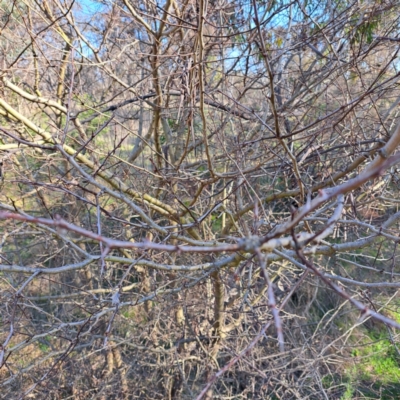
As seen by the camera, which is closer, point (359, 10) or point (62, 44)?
point (359, 10)

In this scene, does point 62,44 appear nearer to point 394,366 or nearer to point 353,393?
point 353,393

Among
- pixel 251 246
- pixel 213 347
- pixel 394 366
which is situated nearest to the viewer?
pixel 251 246

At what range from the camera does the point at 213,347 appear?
3.79 meters

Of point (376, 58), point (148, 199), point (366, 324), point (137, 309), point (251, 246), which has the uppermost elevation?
point (376, 58)

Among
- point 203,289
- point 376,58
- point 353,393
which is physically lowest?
point 353,393

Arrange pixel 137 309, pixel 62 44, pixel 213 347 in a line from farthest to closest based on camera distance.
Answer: pixel 137 309
pixel 62 44
pixel 213 347

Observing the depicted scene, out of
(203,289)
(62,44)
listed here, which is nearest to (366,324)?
(203,289)

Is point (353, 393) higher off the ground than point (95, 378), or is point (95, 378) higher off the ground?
point (95, 378)

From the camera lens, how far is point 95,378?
153 inches

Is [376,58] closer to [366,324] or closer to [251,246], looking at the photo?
[251,246]

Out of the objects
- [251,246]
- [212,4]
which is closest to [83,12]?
[212,4]

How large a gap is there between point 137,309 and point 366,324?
15.5 ft

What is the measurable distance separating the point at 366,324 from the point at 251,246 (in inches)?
293

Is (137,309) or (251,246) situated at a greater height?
(251,246)
